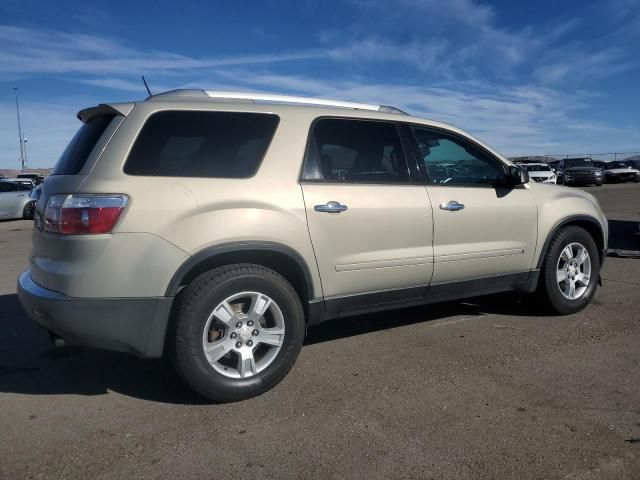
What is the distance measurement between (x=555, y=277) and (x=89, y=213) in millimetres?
3972

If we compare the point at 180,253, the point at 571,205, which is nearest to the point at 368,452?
the point at 180,253

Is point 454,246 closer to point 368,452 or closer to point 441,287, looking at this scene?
point 441,287

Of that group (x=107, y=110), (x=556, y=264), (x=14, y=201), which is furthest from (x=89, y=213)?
(x=14, y=201)

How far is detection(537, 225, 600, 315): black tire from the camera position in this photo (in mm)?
5047

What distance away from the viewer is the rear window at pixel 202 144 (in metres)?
3.34

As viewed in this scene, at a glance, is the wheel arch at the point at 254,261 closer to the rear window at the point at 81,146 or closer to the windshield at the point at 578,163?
the rear window at the point at 81,146

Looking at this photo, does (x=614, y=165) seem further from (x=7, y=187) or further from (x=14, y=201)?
(x=7, y=187)

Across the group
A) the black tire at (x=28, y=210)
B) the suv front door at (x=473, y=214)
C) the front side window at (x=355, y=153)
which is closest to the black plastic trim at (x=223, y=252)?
the front side window at (x=355, y=153)

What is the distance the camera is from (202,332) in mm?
3305

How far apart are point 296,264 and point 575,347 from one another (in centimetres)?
231

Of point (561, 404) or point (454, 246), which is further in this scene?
point (454, 246)

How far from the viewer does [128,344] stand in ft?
10.5

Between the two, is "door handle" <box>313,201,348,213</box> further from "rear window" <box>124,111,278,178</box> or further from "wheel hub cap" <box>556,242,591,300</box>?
"wheel hub cap" <box>556,242,591,300</box>

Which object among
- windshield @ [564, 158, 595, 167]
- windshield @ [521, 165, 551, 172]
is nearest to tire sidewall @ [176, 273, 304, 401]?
windshield @ [521, 165, 551, 172]
